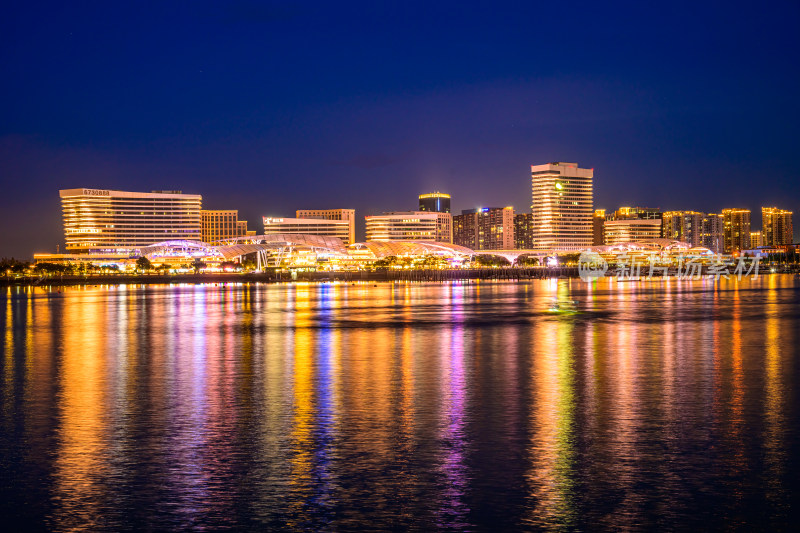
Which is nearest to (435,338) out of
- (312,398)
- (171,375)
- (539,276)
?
(171,375)

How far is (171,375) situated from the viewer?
23828 mm

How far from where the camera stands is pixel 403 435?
1491 centimetres

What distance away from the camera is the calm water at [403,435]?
10523 millimetres

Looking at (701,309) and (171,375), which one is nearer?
(171,375)

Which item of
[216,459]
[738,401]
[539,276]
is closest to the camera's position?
[216,459]

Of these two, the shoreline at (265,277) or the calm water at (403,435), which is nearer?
the calm water at (403,435)

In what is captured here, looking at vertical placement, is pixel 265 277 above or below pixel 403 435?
above

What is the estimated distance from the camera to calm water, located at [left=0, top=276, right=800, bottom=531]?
10523mm

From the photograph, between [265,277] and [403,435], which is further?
[265,277]

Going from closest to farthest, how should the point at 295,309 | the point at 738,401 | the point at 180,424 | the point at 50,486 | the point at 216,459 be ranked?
the point at 50,486 → the point at 216,459 → the point at 180,424 → the point at 738,401 → the point at 295,309

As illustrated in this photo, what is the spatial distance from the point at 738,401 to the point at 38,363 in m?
21.9

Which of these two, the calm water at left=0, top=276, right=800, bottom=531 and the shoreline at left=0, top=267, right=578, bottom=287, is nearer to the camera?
the calm water at left=0, top=276, right=800, bottom=531

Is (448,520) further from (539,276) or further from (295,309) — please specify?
(539,276)

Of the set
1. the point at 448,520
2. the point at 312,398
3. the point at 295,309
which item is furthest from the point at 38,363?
the point at 295,309
